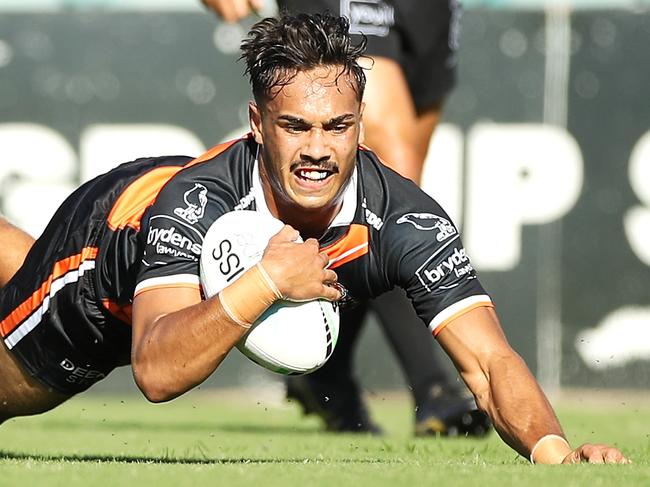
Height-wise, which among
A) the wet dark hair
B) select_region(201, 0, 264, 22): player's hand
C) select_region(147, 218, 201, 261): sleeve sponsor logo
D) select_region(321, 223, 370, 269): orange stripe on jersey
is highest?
the wet dark hair

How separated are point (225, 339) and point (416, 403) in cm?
259

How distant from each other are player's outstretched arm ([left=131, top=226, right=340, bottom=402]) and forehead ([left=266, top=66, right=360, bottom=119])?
405mm

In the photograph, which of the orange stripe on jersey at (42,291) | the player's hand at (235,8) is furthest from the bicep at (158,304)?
the player's hand at (235,8)

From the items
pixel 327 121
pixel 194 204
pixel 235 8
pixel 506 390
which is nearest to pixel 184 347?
pixel 194 204

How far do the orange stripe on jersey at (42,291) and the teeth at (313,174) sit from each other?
104 cm

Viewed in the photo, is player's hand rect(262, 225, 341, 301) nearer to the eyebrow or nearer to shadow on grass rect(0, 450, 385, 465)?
the eyebrow

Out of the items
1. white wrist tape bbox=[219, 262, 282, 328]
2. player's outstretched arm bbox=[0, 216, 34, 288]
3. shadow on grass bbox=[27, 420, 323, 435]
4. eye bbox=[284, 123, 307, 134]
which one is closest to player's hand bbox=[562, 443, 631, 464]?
white wrist tape bbox=[219, 262, 282, 328]

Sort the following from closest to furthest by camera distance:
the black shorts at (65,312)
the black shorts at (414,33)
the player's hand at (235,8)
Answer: the black shorts at (65,312)
the player's hand at (235,8)
the black shorts at (414,33)

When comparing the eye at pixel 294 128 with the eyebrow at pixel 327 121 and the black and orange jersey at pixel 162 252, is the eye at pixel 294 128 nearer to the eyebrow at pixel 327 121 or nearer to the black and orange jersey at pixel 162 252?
the eyebrow at pixel 327 121

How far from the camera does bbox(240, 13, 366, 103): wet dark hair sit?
14.9 ft

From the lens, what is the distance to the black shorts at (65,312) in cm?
519

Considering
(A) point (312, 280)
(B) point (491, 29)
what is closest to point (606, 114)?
(B) point (491, 29)

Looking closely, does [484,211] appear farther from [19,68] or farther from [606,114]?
[19,68]

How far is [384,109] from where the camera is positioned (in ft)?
21.7
